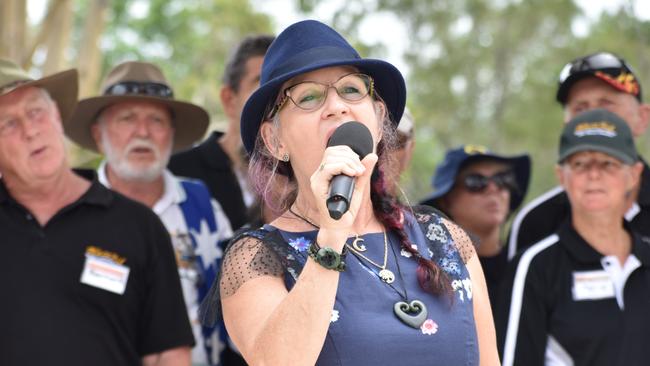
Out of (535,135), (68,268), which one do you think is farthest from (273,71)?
(535,135)

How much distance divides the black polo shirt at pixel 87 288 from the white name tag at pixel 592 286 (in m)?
1.72

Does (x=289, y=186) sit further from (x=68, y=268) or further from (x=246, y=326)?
(x=68, y=268)

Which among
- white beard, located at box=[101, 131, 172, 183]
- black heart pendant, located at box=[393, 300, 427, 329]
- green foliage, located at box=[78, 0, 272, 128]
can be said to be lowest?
black heart pendant, located at box=[393, 300, 427, 329]

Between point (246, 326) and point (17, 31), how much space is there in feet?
16.5

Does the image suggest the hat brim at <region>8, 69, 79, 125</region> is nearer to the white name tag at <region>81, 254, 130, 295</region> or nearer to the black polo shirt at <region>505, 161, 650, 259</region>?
the white name tag at <region>81, 254, 130, 295</region>

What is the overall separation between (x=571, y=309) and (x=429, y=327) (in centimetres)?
186

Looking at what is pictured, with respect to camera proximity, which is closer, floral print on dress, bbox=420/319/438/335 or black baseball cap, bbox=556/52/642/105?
floral print on dress, bbox=420/319/438/335

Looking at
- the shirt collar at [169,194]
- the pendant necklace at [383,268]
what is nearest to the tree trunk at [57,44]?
the shirt collar at [169,194]

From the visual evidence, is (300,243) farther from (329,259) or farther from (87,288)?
(87,288)

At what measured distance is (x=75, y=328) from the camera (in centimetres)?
382

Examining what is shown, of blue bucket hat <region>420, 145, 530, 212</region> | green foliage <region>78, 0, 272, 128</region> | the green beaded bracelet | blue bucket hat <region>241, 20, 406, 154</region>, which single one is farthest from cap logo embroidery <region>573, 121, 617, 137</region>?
green foliage <region>78, 0, 272, 128</region>

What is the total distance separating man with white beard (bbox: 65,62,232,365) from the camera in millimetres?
4625

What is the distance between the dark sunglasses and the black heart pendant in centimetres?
293

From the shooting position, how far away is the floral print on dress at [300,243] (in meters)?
2.54
